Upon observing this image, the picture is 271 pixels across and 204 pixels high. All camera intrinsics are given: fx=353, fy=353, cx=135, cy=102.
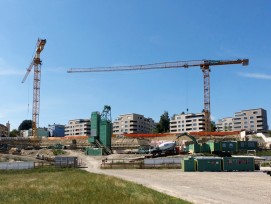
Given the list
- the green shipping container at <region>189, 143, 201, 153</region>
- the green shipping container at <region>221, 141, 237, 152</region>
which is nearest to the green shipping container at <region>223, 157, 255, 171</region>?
the green shipping container at <region>189, 143, 201, 153</region>

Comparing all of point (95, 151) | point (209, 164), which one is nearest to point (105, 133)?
point (95, 151)

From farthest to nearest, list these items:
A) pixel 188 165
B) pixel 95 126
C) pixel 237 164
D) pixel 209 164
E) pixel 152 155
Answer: pixel 95 126 → pixel 152 155 → pixel 237 164 → pixel 209 164 → pixel 188 165

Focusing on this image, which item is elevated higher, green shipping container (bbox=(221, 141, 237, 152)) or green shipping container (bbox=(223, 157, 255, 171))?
green shipping container (bbox=(221, 141, 237, 152))

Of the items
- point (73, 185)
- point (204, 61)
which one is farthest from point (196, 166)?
point (204, 61)

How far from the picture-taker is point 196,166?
61594 millimetres

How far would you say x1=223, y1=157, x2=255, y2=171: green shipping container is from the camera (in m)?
61.9

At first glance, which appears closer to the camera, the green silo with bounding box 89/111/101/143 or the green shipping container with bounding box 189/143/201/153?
the green shipping container with bounding box 189/143/201/153

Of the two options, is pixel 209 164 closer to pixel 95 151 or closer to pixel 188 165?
pixel 188 165

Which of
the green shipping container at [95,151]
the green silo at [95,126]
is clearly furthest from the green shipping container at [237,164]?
the green silo at [95,126]

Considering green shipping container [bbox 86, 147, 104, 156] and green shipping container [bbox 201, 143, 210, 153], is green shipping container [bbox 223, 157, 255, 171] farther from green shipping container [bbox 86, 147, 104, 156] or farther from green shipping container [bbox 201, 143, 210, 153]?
green shipping container [bbox 86, 147, 104, 156]

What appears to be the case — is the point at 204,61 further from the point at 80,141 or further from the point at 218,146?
the point at 218,146

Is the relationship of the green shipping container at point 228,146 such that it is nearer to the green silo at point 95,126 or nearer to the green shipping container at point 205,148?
the green shipping container at point 205,148

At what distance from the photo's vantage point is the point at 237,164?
62250 millimetres

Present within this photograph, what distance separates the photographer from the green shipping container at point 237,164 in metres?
61.9
